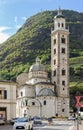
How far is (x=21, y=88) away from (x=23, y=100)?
3.95m

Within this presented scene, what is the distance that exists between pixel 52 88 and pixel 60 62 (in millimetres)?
6990

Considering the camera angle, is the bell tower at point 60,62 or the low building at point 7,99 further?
the bell tower at point 60,62

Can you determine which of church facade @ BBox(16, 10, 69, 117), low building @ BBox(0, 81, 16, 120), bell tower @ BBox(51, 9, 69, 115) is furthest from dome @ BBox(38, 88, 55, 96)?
low building @ BBox(0, 81, 16, 120)

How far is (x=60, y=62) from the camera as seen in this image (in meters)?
98.1

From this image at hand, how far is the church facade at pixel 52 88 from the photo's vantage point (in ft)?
310

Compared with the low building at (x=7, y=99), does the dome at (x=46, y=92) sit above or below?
above

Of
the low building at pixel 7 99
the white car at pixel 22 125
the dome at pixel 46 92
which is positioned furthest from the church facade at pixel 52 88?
the white car at pixel 22 125

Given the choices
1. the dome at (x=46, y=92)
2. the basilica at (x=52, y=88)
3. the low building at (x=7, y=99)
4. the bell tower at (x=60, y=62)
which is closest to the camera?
the low building at (x=7, y=99)

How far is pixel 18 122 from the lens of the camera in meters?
35.3

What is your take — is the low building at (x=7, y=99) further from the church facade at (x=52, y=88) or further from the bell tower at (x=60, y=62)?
the bell tower at (x=60, y=62)

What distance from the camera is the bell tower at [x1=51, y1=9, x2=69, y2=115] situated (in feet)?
315

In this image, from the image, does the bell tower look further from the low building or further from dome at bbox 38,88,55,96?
the low building

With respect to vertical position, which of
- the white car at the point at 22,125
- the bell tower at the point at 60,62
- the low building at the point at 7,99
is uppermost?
the bell tower at the point at 60,62

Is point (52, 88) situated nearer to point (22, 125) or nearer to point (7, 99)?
point (7, 99)
